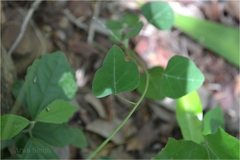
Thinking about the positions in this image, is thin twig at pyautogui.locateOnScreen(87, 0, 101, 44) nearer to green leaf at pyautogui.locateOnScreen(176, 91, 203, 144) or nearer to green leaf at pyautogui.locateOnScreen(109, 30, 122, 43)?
green leaf at pyautogui.locateOnScreen(109, 30, 122, 43)

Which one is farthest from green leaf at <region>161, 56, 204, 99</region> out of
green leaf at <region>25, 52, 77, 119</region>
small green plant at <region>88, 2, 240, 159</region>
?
green leaf at <region>25, 52, 77, 119</region>

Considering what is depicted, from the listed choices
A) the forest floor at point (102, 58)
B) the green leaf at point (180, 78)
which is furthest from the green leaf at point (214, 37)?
the green leaf at point (180, 78)

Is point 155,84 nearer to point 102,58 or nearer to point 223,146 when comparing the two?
point 223,146

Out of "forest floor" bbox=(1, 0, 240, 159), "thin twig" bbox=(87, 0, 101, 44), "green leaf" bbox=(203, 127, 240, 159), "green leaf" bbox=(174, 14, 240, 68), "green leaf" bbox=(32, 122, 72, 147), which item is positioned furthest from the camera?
"green leaf" bbox=(174, 14, 240, 68)

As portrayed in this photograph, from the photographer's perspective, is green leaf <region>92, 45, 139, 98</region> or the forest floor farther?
the forest floor

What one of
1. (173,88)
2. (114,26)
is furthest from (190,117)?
(114,26)

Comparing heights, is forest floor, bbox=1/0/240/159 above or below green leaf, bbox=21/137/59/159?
below

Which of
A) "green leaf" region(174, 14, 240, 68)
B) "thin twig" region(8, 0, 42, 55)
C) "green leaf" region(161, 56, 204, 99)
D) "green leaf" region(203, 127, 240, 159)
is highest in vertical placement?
"thin twig" region(8, 0, 42, 55)
